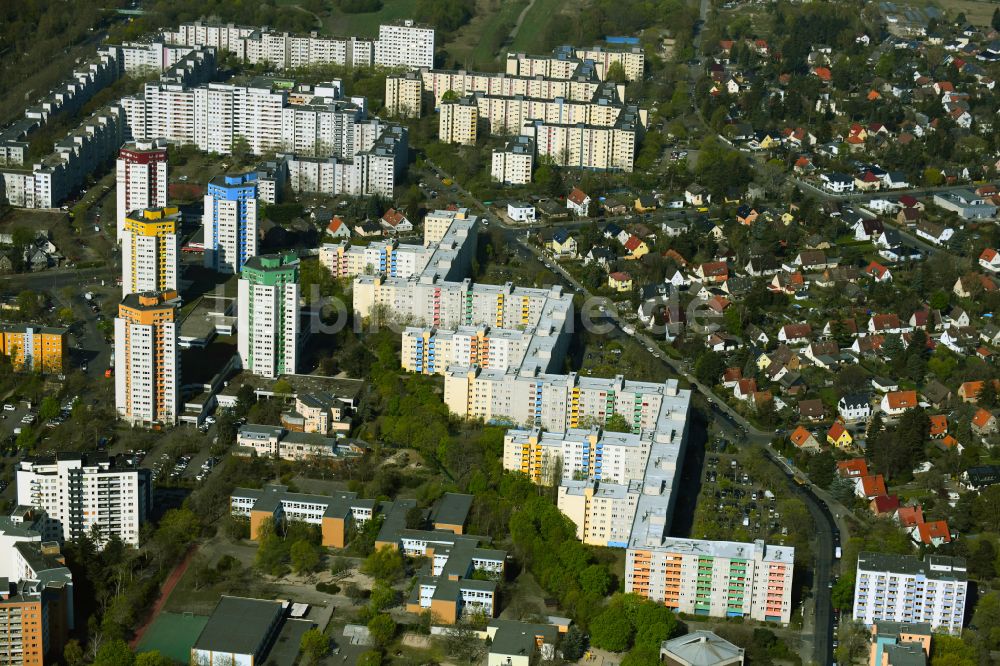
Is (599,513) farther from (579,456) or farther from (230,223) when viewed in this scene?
(230,223)

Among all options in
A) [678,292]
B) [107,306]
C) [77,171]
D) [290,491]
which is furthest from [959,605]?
[77,171]

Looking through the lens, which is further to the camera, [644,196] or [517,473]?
[644,196]

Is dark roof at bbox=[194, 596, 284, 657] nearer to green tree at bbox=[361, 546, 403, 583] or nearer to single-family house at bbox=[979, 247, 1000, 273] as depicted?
green tree at bbox=[361, 546, 403, 583]

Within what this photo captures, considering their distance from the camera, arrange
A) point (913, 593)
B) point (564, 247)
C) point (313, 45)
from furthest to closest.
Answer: point (313, 45) → point (564, 247) → point (913, 593)

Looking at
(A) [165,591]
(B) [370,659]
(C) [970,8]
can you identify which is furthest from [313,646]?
(C) [970,8]

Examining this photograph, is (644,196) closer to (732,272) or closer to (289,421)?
(732,272)

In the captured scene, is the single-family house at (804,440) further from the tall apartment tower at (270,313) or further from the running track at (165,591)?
the running track at (165,591)

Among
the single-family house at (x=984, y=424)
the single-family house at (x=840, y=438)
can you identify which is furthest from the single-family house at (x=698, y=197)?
the single-family house at (x=840, y=438)
